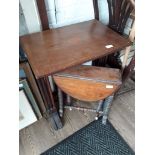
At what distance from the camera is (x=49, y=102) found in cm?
143

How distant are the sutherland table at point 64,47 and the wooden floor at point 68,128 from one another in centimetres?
16

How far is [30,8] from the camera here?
1231 mm

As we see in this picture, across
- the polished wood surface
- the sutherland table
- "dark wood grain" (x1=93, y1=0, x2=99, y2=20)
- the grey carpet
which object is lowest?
the grey carpet

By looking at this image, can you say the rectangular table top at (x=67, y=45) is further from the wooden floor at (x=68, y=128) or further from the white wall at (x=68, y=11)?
the wooden floor at (x=68, y=128)

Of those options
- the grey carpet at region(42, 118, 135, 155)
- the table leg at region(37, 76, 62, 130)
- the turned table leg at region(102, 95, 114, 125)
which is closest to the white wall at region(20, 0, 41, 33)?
the table leg at region(37, 76, 62, 130)

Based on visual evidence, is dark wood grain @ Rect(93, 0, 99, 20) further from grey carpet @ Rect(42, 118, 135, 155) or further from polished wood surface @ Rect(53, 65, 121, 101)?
grey carpet @ Rect(42, 118, 135, 155)

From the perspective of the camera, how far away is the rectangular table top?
42.1 inches

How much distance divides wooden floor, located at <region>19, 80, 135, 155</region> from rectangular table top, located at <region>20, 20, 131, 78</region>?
0.73 metres

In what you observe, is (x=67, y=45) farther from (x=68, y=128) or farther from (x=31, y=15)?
(x=68, y=128)

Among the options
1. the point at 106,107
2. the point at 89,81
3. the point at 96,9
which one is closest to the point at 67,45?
the point at 89,81

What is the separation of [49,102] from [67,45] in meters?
0.50

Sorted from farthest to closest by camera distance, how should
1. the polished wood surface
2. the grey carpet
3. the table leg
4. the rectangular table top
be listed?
the grey carpet, the table leg, the polished wood surface, the rectangular table top
